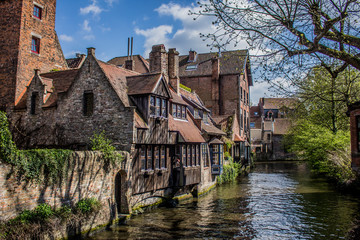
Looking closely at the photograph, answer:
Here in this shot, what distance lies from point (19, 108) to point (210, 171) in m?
14.4

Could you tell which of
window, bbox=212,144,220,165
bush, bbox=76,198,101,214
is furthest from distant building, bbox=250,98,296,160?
bush, bbox=76,198,101,214

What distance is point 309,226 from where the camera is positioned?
46.2 feet

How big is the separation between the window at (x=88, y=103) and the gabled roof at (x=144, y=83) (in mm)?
2141

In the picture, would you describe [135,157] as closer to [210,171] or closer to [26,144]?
[26,144]

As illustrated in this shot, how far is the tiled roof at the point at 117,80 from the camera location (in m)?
16.5

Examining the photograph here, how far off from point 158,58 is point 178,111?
433cm

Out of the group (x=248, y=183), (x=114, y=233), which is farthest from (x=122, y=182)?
(x=248, y=183)

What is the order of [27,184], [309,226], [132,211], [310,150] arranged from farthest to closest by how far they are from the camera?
[310,150], [132,211], [309,226], [27,184]

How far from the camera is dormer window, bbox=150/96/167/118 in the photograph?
17109 mm

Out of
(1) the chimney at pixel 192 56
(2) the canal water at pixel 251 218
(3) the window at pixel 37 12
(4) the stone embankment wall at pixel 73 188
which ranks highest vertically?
(1) the chimney at pixel 192 56

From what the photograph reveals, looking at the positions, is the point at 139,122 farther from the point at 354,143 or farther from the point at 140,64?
the point at 140,64

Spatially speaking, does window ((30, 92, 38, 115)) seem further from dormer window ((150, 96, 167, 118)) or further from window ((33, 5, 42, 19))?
dormer window ((150, 96, 167, 118))

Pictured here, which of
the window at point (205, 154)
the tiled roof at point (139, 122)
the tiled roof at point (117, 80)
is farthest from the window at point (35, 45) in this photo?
the window at point (205, 154)

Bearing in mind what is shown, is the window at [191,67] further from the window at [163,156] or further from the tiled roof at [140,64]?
the window at [163,156]
